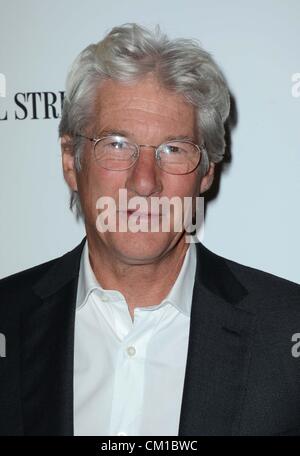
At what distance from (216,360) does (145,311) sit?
0.19m

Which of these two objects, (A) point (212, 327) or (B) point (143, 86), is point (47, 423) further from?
(B) point (143, 86)

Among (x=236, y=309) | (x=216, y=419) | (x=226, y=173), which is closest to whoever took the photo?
(x=216, y=419)

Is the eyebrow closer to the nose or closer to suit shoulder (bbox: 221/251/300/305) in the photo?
the nose

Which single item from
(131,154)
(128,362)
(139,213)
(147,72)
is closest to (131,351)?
(128,362)

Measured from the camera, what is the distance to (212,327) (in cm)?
144

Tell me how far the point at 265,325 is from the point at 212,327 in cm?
12

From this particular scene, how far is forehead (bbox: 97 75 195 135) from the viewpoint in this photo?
1403mm

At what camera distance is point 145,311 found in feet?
4.83

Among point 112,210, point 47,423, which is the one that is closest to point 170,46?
point 112,210

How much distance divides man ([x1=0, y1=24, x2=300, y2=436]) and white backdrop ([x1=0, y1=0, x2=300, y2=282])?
20cm

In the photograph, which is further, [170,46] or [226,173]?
[226,173]

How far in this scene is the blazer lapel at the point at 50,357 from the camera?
138 centimetres

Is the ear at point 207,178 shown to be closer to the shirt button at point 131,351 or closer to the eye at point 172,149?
the eye at point 172,149

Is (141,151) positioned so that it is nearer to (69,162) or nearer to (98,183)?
(98,183)
